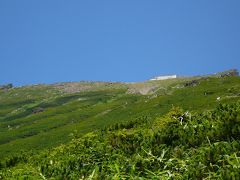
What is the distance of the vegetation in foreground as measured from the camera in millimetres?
8945

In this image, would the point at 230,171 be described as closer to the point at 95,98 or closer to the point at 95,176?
→ the point at 95,176

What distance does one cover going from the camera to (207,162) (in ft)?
31.0

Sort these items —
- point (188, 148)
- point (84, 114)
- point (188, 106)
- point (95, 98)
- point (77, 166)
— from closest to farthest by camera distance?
point (77, 166)
point (188, 148)
point (188, 106)
point (84, 114)
point (95, 98)

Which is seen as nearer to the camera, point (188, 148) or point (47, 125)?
point (188, 148)

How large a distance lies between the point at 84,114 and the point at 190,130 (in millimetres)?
99790

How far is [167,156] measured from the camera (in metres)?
11.3

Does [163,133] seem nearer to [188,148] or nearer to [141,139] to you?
[141,139]

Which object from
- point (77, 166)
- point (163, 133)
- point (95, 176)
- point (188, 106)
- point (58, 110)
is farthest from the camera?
point (58, 110)

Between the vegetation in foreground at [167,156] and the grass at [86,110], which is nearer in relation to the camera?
the vegetation in foreground at [167,156]

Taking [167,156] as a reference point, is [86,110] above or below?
below

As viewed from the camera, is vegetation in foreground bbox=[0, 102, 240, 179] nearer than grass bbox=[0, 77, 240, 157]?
Yes

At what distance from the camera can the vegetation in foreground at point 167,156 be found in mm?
8945

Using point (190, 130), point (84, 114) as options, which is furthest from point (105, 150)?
point (84, 114)

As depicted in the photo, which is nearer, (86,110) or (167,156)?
(167,156)
